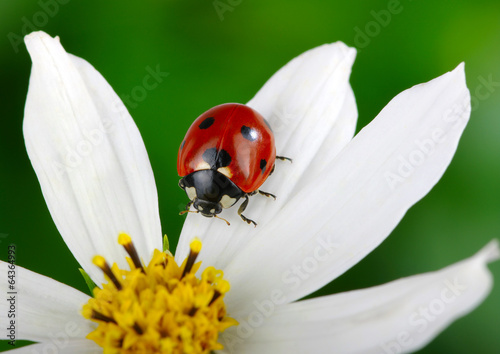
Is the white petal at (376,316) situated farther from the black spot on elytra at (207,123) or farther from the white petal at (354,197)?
the black spot on elytra at (207,123)

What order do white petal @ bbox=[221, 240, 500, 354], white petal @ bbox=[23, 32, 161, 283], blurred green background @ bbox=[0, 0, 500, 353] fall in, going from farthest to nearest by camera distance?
blurred green background @ bbox=[0, 0, 500, 353] → white petal @ bbox=[23, 32, 161, 283] → white petal @ bbox=[221, 240, 500, 354]

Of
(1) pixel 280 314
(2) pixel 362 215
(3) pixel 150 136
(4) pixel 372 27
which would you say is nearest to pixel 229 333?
(1) pixel 280 314

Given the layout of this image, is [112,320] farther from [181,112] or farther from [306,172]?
[181,112]

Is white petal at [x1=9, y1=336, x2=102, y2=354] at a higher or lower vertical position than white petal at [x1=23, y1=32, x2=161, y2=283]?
lower

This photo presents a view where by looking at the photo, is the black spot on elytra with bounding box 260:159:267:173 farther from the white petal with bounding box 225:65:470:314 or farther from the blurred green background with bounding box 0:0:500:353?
the blurred green background with bounding box 0:0:500:353

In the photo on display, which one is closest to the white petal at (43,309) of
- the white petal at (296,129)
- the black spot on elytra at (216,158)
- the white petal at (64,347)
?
the white petal at (64,347)

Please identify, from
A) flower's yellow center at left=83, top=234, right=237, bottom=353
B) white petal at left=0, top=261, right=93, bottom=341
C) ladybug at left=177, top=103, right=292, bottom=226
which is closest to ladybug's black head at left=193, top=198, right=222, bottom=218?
ladybug at left=177, top=103, right=292, bottom=226
